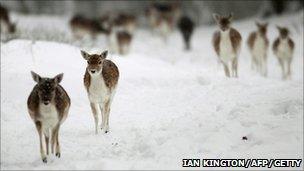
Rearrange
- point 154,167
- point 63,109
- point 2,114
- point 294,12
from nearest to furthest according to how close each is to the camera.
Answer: point 154,167 → point 63,109 → point 2,114 → point 294,12

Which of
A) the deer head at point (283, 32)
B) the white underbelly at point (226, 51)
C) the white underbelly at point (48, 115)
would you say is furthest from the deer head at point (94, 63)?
the deer head at point (283, 32)

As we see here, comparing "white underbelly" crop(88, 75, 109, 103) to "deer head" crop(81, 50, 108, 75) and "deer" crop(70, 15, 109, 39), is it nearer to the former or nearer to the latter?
"deer head" crop(81, 50, 108, 75)

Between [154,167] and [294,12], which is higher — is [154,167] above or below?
below

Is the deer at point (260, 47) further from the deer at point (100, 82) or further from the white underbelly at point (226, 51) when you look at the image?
the deer at point (100, 82)

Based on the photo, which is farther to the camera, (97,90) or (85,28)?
(85,28)

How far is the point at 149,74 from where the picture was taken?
15172mm

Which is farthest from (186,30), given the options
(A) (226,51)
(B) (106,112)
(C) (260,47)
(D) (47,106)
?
(D) (47,106)

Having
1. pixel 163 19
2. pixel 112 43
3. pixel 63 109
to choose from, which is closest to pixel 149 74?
pixel 63 109

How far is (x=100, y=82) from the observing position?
10.4 metres

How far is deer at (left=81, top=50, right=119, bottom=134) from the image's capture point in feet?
32.6

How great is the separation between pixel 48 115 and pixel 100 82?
1618 millimetres

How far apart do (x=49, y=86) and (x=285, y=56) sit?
11177 mm

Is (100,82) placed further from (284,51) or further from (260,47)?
(260,47)

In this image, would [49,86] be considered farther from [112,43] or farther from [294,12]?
[294,12]
